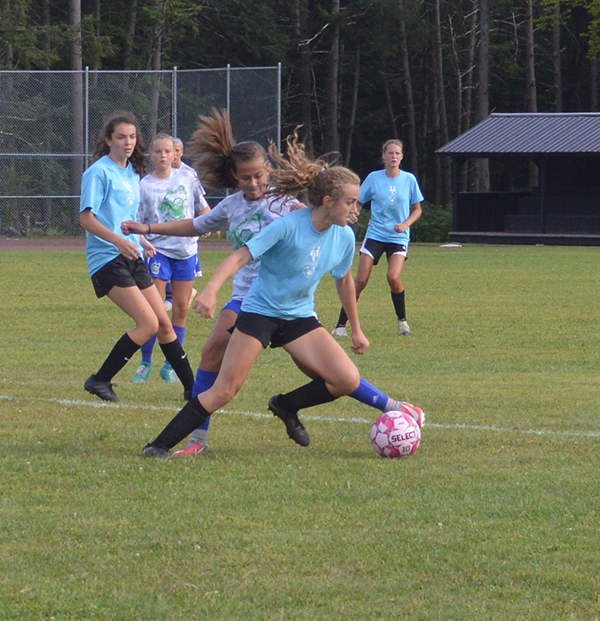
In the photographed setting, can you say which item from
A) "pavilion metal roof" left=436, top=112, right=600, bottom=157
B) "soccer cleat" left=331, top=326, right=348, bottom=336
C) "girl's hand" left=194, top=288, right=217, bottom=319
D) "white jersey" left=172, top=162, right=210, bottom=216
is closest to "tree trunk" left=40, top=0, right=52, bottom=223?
"pavilion metal roof" left=436, top=112, right=600, bottom=157

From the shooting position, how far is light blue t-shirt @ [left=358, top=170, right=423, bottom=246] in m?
11.8

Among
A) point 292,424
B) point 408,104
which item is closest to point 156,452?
point 292,424

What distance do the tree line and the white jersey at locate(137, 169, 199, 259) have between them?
2896 cm

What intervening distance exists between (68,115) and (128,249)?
23.0 meters

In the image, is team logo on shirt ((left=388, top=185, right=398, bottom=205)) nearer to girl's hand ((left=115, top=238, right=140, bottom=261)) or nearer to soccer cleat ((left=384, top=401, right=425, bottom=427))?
girl's hand ((left=115, top=238, right=140, bottom=261))

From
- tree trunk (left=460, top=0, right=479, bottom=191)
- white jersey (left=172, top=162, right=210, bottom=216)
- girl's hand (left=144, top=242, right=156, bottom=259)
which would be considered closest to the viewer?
girl's hand (left=144, top=242, right=156, bottom=259)

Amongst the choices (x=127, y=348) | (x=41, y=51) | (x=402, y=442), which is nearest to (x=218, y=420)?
(x=127, y=348)

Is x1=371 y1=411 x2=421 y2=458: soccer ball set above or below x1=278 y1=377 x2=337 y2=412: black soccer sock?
below

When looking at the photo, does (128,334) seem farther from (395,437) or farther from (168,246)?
(395,437)

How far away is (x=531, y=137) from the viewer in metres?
32.4

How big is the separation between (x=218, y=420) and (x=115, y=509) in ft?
7.12

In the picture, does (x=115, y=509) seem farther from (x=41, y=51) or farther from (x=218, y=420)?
(x=41, y=51)

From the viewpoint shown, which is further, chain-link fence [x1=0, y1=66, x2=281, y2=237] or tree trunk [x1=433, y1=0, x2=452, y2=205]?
tree trunk [x1=433, y1=0, x2=452, y2=205]

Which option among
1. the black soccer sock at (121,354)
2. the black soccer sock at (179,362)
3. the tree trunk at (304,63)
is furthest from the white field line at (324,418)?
the tree trunk at (304,63)
